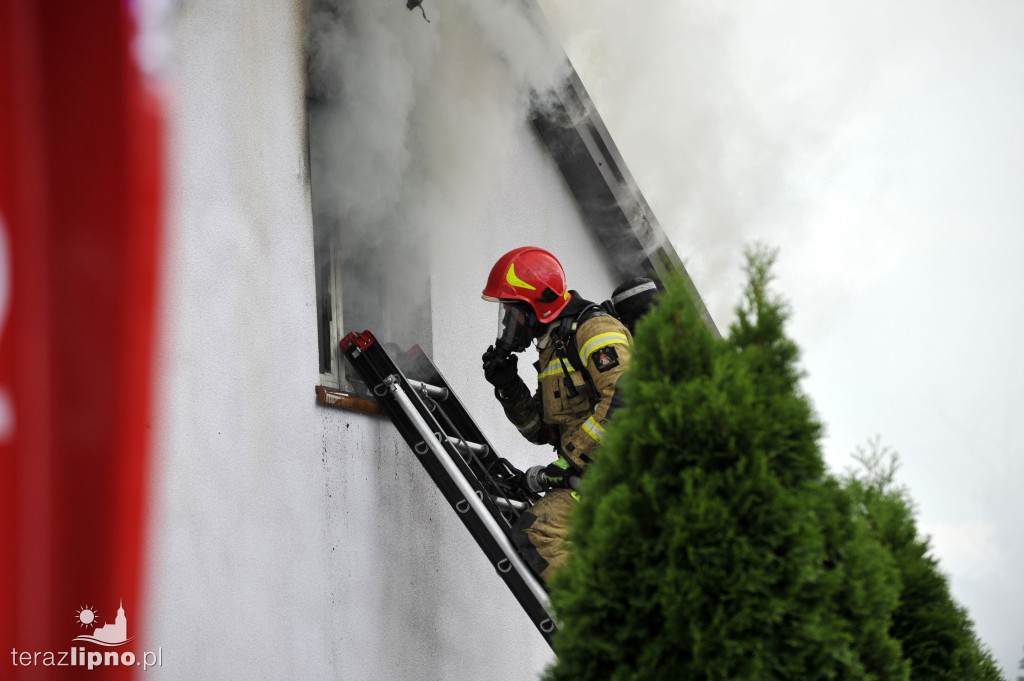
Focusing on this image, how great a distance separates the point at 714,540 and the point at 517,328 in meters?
2.67

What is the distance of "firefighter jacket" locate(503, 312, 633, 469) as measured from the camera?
4168mm

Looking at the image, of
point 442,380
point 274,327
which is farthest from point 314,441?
point 442,380

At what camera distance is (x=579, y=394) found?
450 centimetres

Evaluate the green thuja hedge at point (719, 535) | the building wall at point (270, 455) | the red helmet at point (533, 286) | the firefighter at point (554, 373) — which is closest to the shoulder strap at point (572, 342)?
the firefighter at point (554, 373)

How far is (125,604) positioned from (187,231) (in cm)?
129

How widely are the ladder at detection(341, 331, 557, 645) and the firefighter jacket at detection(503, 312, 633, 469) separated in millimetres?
304

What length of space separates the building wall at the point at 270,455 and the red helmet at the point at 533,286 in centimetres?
69

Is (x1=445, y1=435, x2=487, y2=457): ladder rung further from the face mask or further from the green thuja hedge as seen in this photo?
the green thuja hedge

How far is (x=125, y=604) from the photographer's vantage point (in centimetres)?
296

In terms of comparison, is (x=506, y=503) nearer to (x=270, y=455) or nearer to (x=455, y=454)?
(x=455, y=454)

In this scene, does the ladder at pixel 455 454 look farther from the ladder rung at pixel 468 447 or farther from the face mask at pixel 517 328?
the face mask at pixel 517 328

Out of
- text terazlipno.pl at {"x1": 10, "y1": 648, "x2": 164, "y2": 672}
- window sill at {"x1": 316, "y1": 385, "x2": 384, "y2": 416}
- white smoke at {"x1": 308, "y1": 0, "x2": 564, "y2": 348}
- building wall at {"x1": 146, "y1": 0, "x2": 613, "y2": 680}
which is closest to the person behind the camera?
text terazlipno.pl at {"x1": 10, "y1": 648, "x2": 164, "y2": 672}

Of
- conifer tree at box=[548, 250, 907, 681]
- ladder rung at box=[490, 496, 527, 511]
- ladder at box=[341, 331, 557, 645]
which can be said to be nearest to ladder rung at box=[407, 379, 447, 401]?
ladder at box=[341, 331, 557, 645]

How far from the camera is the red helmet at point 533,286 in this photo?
180 inches
